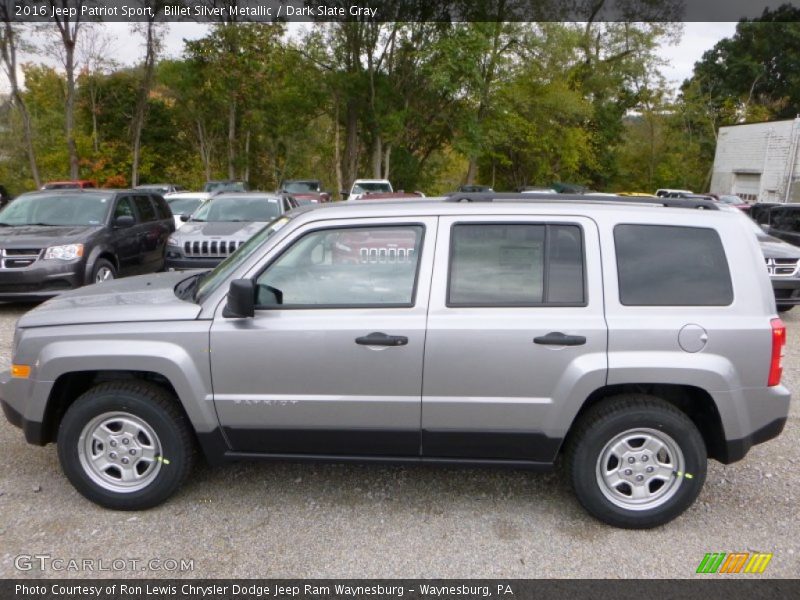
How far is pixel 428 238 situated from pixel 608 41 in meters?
43.1

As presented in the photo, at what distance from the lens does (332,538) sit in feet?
10.8

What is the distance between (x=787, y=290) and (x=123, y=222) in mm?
9697

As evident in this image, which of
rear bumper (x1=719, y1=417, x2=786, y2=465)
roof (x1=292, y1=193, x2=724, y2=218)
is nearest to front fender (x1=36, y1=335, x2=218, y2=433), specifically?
roof (x1=292, y1=193, x2=724, y2=218)

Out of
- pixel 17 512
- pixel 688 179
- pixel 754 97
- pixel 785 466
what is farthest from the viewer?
pixel 754 97

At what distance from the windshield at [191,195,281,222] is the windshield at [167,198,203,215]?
5.94 metres

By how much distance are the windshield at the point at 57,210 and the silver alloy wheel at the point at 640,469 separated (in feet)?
26.5

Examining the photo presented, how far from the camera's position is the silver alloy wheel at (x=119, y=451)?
344 cm

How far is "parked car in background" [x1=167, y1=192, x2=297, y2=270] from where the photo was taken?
9055mm

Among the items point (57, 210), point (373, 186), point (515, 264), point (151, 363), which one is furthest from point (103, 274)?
point (373, 186)

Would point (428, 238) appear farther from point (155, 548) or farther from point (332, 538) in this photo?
point (155, 548)

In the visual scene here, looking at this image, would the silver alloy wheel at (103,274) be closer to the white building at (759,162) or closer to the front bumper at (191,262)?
the front bumper at (191,262)

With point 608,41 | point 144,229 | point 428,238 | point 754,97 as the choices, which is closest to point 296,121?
point 608,41

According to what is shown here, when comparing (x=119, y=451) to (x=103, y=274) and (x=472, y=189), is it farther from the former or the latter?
(x=472, y=189)

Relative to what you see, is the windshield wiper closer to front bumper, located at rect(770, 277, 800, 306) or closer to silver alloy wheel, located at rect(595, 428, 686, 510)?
silver alloy wheel, located at rect(595, 428, 686, 510)
